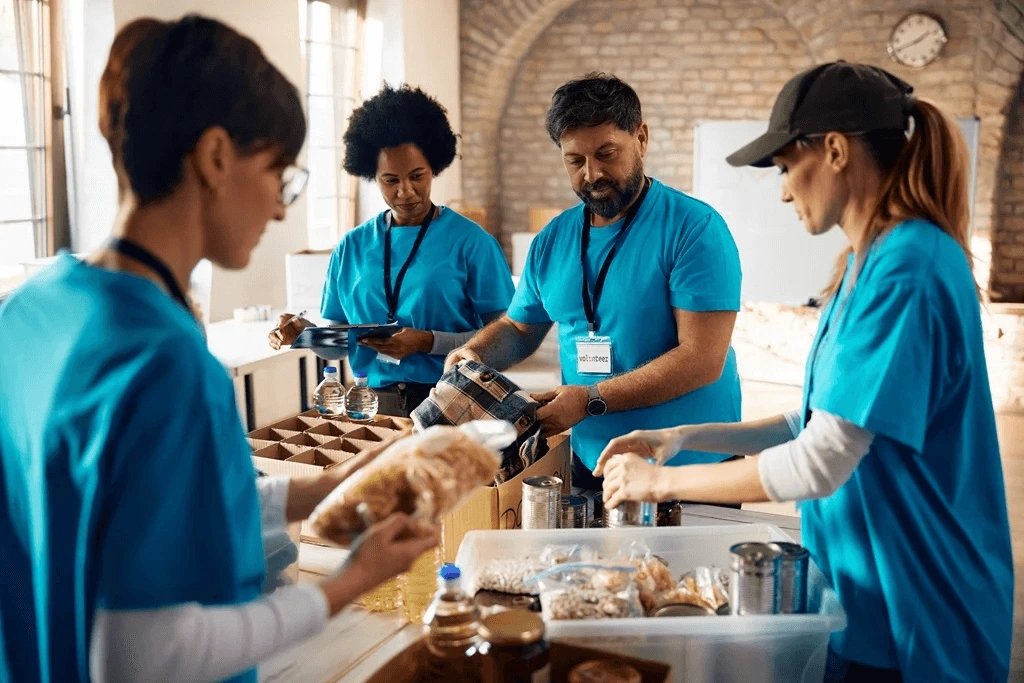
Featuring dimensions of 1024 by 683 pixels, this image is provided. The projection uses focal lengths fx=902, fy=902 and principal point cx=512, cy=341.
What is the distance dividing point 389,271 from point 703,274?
3.23 feet

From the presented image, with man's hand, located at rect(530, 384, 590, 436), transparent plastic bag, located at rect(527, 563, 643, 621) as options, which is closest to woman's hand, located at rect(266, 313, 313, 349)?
man's hand, located at rect(530, 384, 590, 436)

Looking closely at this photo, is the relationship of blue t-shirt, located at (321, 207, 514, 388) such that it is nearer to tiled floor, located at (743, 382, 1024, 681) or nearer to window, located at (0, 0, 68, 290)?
tiled floor, located at (743, 382, 1024, 681)

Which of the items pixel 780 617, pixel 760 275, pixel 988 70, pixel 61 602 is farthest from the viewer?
pixel 760 275

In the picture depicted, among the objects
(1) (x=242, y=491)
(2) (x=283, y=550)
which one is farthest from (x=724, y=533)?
(1) (x=242, y=491)

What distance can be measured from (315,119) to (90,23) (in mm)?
2077

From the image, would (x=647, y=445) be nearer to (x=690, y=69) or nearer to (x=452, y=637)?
(x=452, y=637)

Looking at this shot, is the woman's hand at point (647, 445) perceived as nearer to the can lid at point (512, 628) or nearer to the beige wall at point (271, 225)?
the can lid at point (512, 628)

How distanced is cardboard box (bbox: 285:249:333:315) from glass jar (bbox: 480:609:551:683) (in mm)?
3563

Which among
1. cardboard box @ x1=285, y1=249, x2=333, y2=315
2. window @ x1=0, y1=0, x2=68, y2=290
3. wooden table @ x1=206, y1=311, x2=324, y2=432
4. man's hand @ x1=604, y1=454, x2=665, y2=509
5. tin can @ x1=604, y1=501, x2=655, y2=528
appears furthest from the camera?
cardboard box @ x1=285, y1=249, x2=333, y2=315

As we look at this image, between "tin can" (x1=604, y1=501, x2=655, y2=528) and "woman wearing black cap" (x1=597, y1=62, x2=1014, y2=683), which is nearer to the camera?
"woman wearing black cap" (x1=597, y1=62, x2=1014, y2=683)

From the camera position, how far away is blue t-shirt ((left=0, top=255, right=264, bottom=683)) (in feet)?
2.44

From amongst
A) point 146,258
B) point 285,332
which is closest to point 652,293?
point 285,332

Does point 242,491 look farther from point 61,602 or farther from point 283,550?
point 283,550

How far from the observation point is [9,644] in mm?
870
